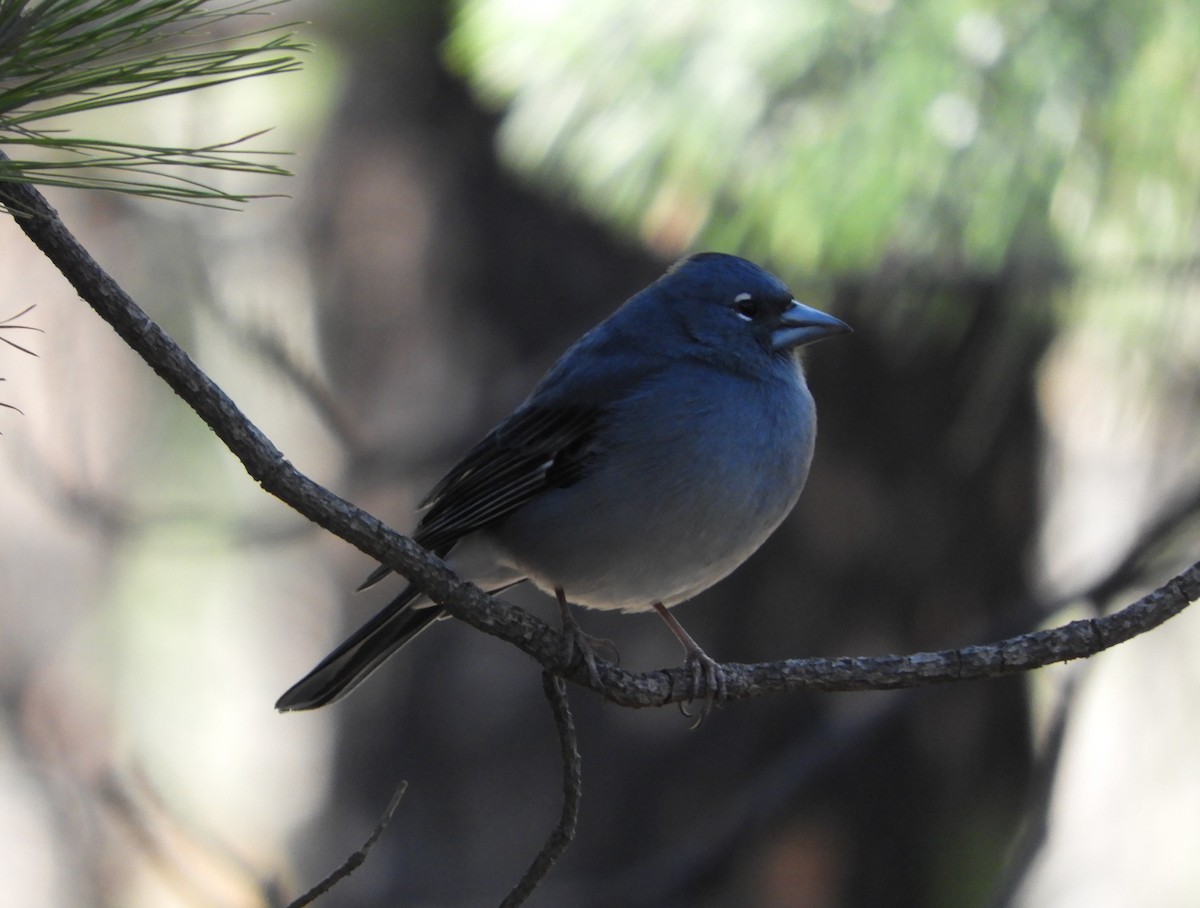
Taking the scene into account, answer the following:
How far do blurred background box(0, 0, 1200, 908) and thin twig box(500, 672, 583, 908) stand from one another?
1.37m

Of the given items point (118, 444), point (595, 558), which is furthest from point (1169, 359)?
point (118, 444)

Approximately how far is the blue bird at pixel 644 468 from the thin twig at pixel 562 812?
417mm

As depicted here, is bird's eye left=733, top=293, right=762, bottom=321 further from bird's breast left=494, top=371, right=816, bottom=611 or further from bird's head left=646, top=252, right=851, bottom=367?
bird's breast left=494, top=371, right=816, bottom=611

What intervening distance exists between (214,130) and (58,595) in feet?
11.0

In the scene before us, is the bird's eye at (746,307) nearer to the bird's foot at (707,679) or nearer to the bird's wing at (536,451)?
the bird's wing at (536,451)

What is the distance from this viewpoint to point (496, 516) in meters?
3.02

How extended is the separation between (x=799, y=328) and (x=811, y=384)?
1.15 m

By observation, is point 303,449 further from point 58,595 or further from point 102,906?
point 102,906

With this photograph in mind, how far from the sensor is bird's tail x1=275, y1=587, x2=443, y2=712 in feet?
9.09

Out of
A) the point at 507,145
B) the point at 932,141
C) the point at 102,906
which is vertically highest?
the point at 507,145

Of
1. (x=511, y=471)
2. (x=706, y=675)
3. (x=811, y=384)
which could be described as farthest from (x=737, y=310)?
(x=811, y=384)

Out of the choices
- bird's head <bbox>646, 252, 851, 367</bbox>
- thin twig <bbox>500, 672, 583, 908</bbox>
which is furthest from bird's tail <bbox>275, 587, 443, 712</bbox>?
bird's head <bbox>646, 252, 851, 367</bbox>

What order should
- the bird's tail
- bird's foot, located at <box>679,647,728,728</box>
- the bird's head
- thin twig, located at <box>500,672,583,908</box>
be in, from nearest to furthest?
thin twig, located at <box>500,672,583,908</box> < bird's foot, located at <box>679,647,728,728</box> < the bird's tail < the bird's head

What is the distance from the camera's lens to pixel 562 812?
6.42ft
